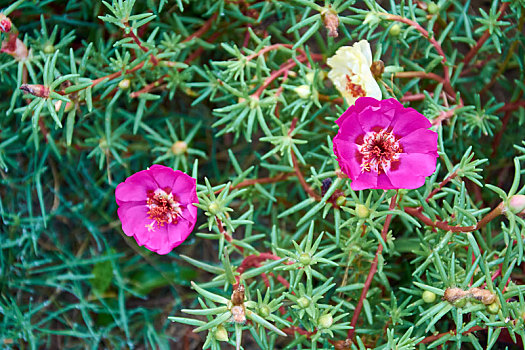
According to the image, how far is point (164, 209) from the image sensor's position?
2035 mm

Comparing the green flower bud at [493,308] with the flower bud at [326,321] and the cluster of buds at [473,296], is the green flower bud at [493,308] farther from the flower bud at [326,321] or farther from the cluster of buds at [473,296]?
the flower bud at [326,321]

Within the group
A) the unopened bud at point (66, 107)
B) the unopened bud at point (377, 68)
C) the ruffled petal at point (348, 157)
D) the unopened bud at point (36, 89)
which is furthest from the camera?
the unopened bud at point (66, 107)

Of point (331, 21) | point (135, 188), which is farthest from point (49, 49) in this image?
point (331, 21)

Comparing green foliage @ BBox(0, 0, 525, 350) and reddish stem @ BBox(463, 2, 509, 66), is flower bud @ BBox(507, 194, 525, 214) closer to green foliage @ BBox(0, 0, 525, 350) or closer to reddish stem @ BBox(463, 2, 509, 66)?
green foliage @ BBox(0, 0, 525, 350)

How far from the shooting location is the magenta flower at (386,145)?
68.1 inches

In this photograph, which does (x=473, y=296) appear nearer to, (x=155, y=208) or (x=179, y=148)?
(x=155, y=208)

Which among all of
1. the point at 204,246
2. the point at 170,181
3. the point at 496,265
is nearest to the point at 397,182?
the point at 496,265

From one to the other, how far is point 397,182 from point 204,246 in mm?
1553

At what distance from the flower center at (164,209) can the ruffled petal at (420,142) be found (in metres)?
0.86

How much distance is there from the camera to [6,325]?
2719 mm

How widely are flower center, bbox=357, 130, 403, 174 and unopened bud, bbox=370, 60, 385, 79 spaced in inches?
10.7

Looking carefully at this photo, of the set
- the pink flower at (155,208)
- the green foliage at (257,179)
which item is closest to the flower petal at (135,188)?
the pink flower at (155,208)

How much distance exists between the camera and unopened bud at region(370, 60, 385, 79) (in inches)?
78.2

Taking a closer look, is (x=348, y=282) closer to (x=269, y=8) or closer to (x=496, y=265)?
(x=496, y=265)
